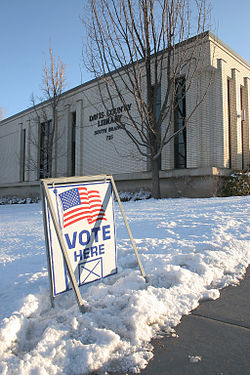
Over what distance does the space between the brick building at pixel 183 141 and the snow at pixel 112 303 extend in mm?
9430

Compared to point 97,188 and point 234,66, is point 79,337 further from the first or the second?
point 234,66

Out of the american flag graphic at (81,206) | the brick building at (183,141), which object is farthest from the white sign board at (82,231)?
the brick building at (183,141)

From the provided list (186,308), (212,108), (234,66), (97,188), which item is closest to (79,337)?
(186,308)

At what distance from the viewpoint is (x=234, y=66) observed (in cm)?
1609

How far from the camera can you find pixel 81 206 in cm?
308

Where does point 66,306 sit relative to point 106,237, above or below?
below

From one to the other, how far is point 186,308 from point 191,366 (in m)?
0.81

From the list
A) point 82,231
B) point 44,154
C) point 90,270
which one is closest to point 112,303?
point 90,270

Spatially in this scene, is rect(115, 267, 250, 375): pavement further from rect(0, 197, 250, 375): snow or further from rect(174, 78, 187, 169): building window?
rect(174, 78, 187, 169): building window

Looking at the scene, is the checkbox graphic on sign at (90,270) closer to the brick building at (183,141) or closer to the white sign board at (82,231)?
the white sign board at (82,231)

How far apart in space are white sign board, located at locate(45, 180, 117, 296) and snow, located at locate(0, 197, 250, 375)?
26 cm

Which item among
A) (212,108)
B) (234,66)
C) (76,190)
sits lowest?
(76,190)

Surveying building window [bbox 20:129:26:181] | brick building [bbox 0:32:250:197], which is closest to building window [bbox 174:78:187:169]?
brick building [bbox 0:32:250:197]

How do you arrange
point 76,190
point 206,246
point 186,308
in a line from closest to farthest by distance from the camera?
1. point 186,308
2. point 76,190
3. point 206,246
